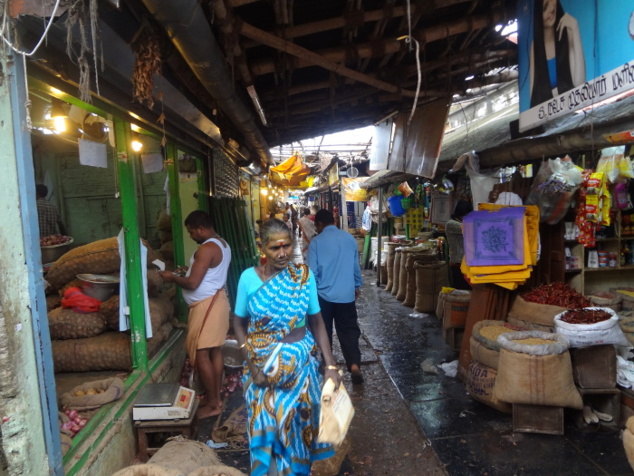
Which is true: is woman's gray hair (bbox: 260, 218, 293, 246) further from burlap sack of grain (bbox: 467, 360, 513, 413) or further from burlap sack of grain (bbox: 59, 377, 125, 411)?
burlap sack of grain (bbox: 467, 360, 513, 413)

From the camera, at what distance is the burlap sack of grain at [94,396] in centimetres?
316

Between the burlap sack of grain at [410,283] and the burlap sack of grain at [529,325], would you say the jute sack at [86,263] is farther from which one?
the burlap sack of grain at [410,283]

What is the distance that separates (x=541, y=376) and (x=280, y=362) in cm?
255

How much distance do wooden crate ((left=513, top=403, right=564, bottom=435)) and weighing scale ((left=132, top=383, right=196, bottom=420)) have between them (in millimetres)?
3005

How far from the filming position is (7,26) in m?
1.90

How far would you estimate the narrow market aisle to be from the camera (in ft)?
10.6

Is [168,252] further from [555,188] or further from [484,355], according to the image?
[555,188]

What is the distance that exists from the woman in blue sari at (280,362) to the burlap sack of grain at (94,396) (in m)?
1.41

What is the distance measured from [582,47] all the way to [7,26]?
3733 mm

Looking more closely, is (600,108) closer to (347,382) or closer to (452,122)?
(347,382)

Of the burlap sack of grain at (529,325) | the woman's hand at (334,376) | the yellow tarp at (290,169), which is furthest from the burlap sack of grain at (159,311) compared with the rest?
the yellow tarp at (290,169)

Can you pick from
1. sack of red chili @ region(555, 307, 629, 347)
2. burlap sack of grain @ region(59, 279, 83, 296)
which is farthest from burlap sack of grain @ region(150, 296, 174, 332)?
sack of red chili @ region(555, 307, 629, 347)

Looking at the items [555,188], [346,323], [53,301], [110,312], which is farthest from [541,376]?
[53,301]

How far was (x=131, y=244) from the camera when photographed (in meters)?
3.68
